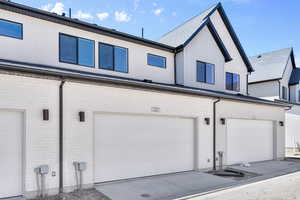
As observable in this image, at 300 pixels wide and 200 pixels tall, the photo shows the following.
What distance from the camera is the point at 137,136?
9.17 m

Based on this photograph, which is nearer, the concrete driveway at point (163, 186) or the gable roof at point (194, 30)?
the concrete driveway at point (163, 186)

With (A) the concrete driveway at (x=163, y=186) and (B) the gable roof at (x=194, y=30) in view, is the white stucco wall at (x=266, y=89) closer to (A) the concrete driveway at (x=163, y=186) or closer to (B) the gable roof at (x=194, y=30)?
(B) the gable roof at (x=194, y=30)

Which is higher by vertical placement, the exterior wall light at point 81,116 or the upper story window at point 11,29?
the upper story window at point 11,29

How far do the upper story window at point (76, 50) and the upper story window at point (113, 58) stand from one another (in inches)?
18.1

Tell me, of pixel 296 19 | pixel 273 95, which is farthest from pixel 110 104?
pixel 273 95

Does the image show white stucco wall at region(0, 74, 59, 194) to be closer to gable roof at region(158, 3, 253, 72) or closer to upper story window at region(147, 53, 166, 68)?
upper story window at region(147, 53, 166, 68)

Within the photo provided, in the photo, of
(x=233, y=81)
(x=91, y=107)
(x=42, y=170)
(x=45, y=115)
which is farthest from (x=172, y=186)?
(x=233, y=81)

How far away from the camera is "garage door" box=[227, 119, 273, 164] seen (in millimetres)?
12641

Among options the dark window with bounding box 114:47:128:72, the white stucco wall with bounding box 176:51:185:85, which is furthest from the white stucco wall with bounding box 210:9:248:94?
the dark window with bounding box 114:47:128:72

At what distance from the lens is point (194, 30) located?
47.9 ft

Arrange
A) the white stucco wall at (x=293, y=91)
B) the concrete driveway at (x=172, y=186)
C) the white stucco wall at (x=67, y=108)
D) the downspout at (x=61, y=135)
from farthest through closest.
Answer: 1. the white stucco wall at (x=293, y=91)
2. the concrete driveway at (x=172, y=186)
3. the downspout at (x=61, y=135)
4. the white stucco wall at (x=67, y=108)

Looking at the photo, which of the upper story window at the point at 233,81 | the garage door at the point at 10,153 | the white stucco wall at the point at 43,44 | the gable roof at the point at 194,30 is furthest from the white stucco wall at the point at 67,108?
the upper story window at the point at 233,81

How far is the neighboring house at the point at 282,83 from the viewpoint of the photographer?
2104cm

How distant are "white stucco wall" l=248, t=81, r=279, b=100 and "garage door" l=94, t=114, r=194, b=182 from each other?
48.6ft
